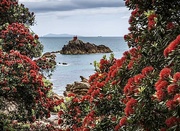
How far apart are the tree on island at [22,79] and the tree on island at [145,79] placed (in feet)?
8.56

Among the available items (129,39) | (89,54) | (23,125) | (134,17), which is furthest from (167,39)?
(89,54)

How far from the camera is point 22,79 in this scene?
11.5 metres

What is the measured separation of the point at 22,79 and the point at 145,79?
637 cm

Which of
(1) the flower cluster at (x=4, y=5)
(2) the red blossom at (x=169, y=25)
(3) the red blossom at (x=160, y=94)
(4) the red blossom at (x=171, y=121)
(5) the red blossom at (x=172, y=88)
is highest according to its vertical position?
(1) the flower cluster at (x=4, y=5)

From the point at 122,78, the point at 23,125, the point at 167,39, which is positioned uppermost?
the point at 167,39

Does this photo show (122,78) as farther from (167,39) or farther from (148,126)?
(148,126)

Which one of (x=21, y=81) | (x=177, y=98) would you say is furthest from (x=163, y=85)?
(x=21, y=81)

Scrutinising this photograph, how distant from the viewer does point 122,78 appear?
26.0 feet

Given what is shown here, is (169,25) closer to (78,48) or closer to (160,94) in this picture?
(160,94)

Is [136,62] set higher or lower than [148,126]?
higher

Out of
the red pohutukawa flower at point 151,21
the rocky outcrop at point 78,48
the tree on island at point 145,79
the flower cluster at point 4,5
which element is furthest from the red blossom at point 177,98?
the rocky outcrop at point 78,48

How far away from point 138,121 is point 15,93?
6714 millimetres

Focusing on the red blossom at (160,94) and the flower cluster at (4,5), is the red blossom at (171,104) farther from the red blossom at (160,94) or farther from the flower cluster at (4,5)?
the flower cluster at (4,5)

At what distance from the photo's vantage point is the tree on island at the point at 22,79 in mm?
11492
